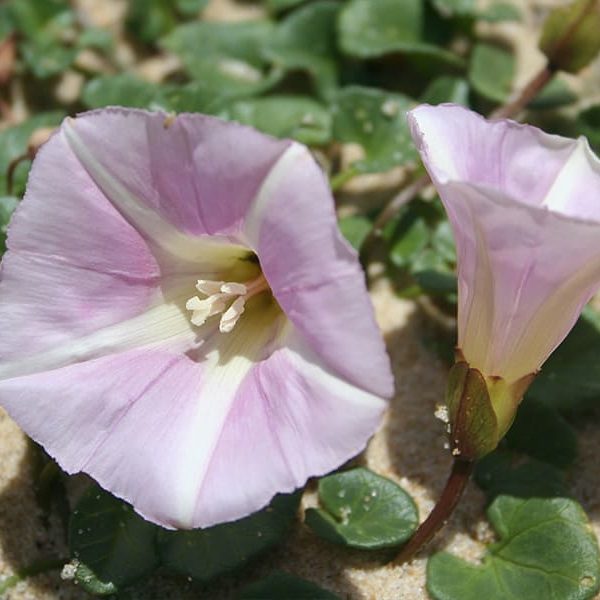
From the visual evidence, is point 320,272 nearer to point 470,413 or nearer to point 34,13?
point 470,413

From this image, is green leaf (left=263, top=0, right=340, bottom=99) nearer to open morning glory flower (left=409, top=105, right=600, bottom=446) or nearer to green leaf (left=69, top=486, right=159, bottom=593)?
open morning glory flower (left=409, top=105, right=600, bottom=446)

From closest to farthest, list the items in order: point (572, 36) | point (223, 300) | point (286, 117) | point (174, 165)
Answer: point (174, 165), point (223, 300), point (572, 36), point (286, 117)

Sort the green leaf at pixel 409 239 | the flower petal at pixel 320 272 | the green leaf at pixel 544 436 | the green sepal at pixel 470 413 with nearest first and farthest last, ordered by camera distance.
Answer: the flower petal at pixel 320 272 → the green sepal at pixel 470 413 → the green leaf at pixel 544 436 → the green leaf at pixel 409 239

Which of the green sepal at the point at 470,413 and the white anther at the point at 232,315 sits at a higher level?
the white anther at the point at 232,315

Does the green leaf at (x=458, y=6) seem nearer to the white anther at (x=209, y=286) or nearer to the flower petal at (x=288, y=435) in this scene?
the white anther at (x=209, y=286)

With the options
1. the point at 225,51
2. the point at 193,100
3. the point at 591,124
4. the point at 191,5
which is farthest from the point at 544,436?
the point at 191,5

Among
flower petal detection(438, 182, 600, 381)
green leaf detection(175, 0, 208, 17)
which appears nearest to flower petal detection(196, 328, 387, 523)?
flower petal detection(438, 182, 600, 381)

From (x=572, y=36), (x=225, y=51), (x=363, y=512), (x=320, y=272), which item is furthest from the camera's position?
(x=225, y=51)

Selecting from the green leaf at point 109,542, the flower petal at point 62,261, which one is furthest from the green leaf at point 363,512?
the flower petal at point 62,261
